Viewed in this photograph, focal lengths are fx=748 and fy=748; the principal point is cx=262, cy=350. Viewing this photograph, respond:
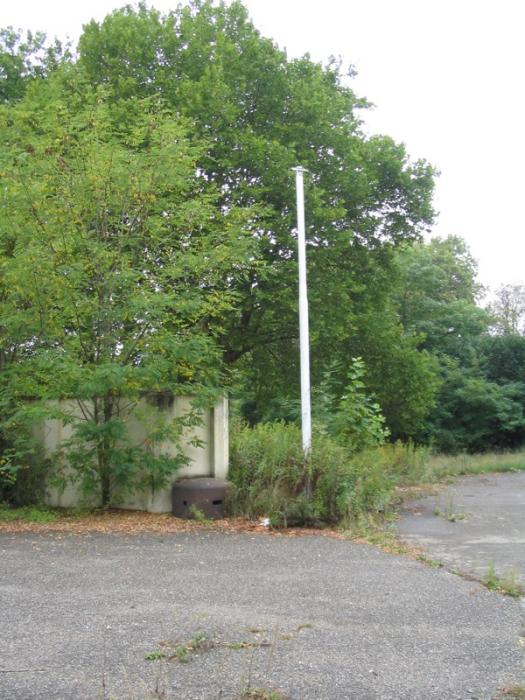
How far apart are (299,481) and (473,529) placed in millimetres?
2775

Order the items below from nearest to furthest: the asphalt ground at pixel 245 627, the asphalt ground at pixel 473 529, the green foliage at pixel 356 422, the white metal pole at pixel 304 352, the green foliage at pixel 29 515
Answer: the asphalt ground at pixel 245 627 → the asphalt ground at pixel 473 529 → the green foliage at pixel 29 515 → the white metal pole at pixel 304 352 → the green foliage at pixel 356 422

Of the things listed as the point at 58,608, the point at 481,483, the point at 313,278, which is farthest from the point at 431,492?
the point at 58,608

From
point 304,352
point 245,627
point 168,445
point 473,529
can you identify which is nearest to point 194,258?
point 304,352

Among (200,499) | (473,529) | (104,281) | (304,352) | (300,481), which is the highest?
(104,281)

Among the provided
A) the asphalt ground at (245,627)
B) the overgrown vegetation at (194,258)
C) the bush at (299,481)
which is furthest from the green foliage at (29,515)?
the bush at (299,481)

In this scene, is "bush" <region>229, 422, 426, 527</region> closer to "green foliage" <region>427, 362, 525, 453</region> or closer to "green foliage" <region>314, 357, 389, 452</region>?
"green foliage" <region>314, 357, 389, 452</region>

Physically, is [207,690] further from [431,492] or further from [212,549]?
[431,492]

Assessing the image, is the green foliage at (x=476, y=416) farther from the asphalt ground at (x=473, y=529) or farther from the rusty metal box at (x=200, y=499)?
the rusty metal box at (x=200, y=499)

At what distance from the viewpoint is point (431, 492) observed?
17.5 meters

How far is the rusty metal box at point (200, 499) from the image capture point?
10.8 metres

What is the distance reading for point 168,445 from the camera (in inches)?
446

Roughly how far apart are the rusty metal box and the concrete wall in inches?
14.1

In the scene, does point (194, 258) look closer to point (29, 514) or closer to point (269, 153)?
point (29, 514)

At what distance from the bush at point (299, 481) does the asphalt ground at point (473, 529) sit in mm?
861
